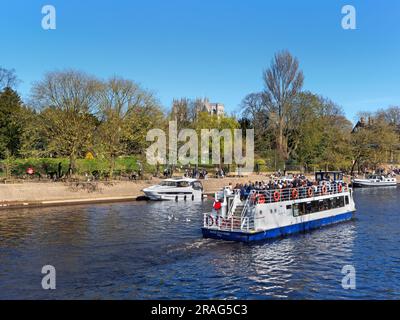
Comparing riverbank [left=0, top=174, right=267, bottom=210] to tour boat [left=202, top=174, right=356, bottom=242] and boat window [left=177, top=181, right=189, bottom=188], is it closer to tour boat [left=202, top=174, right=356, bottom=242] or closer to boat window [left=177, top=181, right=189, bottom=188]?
boat window [left=177, top=181, right=189, bottom=188]

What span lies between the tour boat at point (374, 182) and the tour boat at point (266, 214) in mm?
66562

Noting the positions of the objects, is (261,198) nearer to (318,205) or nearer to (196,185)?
(318,205)

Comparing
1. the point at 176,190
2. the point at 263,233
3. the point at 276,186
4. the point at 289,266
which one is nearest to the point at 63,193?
the point at 176,190

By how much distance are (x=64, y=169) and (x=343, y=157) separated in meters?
74.8

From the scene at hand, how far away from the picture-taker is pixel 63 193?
6738 cm

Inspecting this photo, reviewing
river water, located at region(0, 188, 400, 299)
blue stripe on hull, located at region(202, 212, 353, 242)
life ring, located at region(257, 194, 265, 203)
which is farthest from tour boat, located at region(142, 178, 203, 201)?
life ring, located at region(257, 194, 265, 203)

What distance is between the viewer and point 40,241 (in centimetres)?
3716

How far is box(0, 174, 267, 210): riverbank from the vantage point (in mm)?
61559

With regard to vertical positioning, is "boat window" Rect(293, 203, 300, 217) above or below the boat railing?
below

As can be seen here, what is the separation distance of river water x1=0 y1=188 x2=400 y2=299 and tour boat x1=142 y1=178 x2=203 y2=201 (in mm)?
21172

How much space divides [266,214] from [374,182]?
267 ft
